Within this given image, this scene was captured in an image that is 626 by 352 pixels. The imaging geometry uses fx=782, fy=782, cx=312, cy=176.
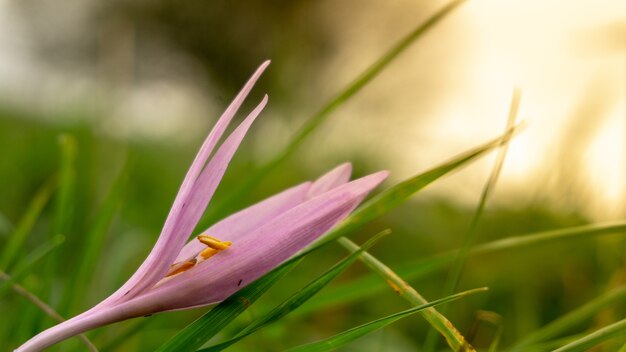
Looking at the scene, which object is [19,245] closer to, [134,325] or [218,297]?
[134,325]

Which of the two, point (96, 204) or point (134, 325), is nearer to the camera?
point (134, 325)

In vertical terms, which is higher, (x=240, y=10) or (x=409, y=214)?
(x=240, y=10)

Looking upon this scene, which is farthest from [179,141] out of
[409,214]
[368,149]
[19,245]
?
[19,245]

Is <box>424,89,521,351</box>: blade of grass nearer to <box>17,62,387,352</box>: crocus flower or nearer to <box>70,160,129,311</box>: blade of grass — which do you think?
<box>17,62,387,352</box>: crocus flower

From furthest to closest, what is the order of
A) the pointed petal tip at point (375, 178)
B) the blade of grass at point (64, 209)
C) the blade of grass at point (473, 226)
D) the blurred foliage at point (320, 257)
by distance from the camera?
the blurred foliage at point (320, 257) → the blade of grass at point (64, 209) → the blade of grass at point (473, 226) → the pointed petal tip at point (375, 178)

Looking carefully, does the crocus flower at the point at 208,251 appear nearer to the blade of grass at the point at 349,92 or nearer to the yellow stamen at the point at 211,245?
the yellow stamen at the point at 211,245

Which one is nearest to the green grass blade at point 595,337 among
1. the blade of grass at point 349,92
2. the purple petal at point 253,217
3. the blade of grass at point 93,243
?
the purple petal at point 253,217
